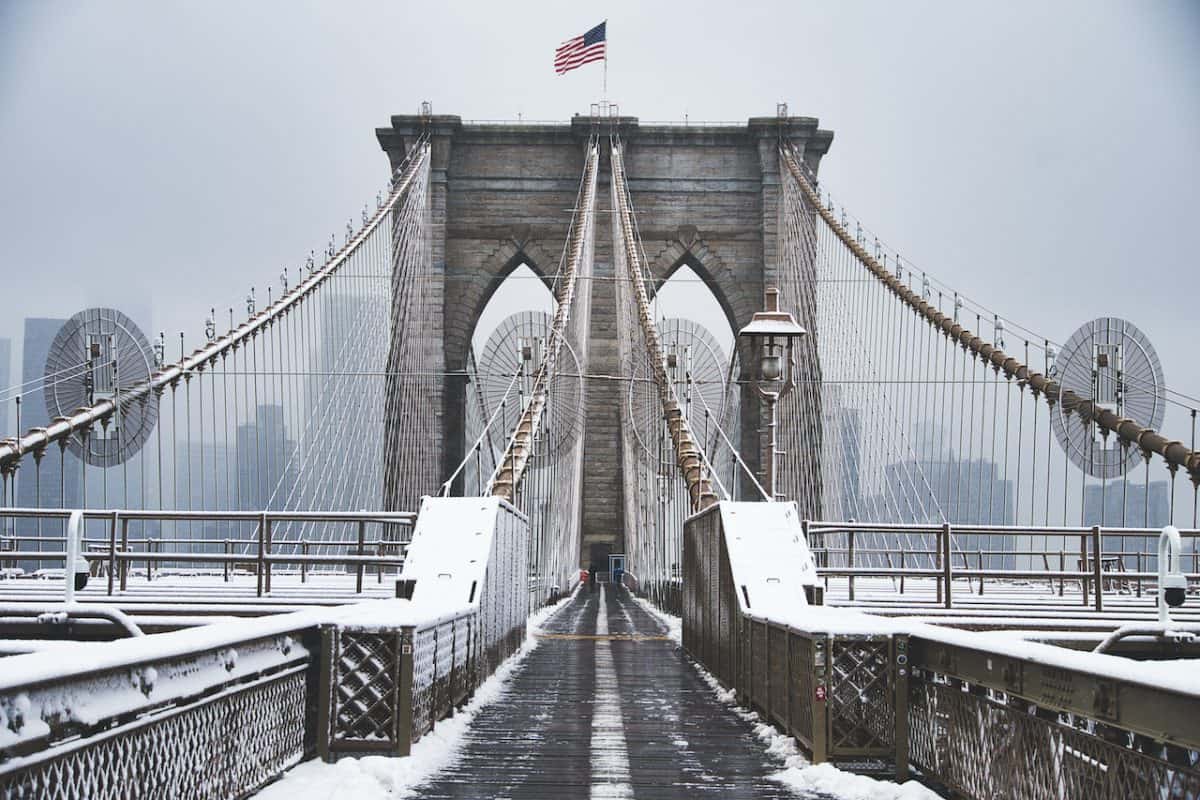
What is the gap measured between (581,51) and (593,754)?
42.9m

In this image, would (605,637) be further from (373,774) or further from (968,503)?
(373,774)

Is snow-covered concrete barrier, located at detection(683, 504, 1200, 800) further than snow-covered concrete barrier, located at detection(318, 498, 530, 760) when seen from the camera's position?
No

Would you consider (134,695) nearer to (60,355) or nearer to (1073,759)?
(1073,759)

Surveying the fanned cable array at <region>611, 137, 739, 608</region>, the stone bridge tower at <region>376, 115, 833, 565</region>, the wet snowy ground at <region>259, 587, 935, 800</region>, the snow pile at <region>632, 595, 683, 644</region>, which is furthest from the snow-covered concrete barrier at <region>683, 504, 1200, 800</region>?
the stone bridge tower at <region>376, 115, 833, 565</region>

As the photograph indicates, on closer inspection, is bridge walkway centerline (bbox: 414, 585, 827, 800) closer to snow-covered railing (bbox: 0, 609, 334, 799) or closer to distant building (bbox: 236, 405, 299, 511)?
snow-covered railing (bbox: 0, 609, 334, 799)

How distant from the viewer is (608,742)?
889 centimetres

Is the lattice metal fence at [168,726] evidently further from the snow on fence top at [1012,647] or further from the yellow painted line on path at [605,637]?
the yellow painted line on path at [605,637]

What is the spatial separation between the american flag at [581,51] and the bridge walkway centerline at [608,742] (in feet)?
120

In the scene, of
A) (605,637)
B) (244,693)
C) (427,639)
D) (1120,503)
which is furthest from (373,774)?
(1120,503)

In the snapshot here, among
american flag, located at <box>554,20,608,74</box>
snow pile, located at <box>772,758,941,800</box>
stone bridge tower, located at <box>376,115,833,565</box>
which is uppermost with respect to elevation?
american flag, located at <box>554,20,608,74</box>

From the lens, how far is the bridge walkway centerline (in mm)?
7246

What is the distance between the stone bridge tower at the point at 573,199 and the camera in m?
48.9

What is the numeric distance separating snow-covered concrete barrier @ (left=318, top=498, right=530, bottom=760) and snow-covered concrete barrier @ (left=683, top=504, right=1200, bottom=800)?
1917 mm

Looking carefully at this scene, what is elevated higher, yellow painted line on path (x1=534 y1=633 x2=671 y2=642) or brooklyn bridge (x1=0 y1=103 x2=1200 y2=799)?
brooklyn bridge (x1=0 y1=103 x2=1200 y2=799)
